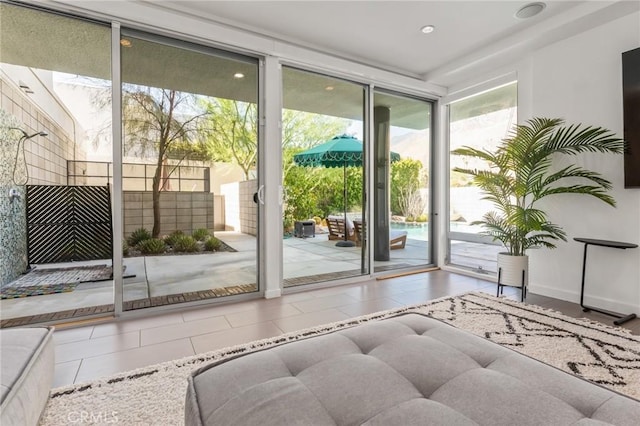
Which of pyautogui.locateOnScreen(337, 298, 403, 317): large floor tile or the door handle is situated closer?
pyautogui.locateOnScreen(337, 298, 403, 317): large floor tile

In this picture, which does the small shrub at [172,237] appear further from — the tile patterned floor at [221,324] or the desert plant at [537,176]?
the desert plant at [537,176]

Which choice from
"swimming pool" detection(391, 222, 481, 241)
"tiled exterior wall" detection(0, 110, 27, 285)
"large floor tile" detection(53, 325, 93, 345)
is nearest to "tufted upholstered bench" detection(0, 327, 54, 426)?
"large floor tile" detection(53, 325, 93, 345)

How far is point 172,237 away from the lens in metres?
3.06

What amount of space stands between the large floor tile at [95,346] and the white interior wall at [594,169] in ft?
12.9

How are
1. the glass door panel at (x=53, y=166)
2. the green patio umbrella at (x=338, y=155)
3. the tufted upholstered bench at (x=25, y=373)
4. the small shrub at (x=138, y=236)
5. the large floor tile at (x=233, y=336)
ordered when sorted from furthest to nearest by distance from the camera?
1. the green patio umbrella at (x=338, y=155)
2. the small shrub at (x=138, y=236)
3. the glass door panel at (x=53, y=166)
4. the large floor tile at (x=233, y=336)
5. the tufted upholstered bench at (x=25, y=373)

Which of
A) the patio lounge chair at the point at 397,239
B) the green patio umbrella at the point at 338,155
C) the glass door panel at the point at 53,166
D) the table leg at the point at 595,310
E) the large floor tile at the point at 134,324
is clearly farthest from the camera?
the patio lounge chair at the point at 397,239

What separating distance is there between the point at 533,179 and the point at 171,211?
3.58 m

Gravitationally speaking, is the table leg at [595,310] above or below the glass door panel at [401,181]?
below

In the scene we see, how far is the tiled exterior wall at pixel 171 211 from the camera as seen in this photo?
9.32 ft

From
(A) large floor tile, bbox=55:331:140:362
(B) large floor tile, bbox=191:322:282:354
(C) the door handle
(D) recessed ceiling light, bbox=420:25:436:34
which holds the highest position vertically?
(D) recessed ceiling light, bbox=420:25:436:34

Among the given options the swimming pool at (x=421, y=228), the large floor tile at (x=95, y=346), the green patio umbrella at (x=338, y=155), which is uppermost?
the green patio umbrella at (x=338, y=155)

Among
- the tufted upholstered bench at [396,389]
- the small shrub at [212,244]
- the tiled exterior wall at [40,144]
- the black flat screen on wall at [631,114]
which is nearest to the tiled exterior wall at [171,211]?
the small shrub at [212,244]

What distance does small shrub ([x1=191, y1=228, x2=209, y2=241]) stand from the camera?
125 inches

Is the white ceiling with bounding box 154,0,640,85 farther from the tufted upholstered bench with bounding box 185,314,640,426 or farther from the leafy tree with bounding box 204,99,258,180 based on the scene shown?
the tufted upholstered bench with bounding box 185,314,640,426
